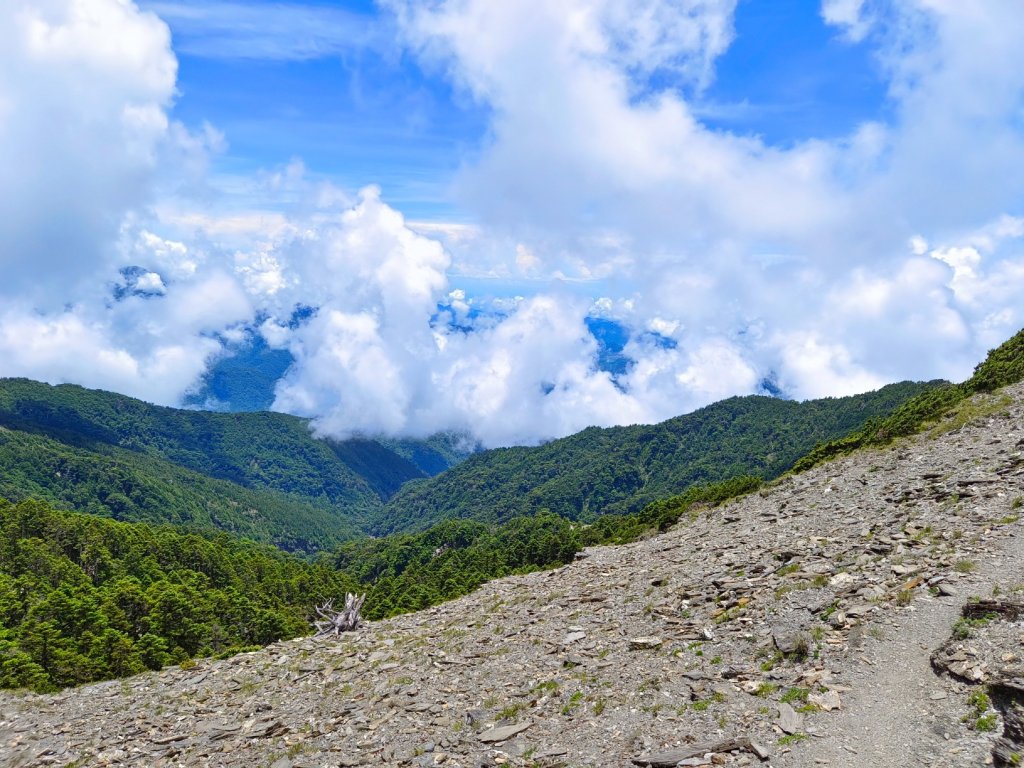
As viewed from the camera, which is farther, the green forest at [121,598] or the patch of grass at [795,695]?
the green forest at [121,598]

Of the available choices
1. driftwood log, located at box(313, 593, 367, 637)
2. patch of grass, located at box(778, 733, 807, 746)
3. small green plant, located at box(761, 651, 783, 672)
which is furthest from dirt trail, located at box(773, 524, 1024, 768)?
driftwood log, located at box(313, 593, 367, 637)

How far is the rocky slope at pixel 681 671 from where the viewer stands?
51.5 ft

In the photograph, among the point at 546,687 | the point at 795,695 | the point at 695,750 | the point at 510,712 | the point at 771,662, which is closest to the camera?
the point at 695,750

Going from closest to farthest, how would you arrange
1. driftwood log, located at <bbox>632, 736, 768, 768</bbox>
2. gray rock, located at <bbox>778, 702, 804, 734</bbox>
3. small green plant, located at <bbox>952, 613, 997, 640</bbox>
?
driftwood log, located at <bbox>632, 736, 768, 768</bbox>
gray rock, located at <bbox>778, 702, 804, 734</bbox>
small green plant, located at <bbox>952, 613, 997, 640</bbox>

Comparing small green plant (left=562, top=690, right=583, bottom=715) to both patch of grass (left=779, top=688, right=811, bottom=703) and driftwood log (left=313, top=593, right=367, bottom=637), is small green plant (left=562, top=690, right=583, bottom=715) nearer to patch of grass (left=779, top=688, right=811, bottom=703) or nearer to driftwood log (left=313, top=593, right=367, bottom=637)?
patch of grass (left=779, top=688, right=811, bottom=703)

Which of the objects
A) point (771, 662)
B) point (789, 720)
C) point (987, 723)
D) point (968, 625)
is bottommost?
point (789, 720)

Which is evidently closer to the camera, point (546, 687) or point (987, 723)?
point (987, 723)

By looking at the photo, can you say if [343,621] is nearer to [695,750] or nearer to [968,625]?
[695,750]

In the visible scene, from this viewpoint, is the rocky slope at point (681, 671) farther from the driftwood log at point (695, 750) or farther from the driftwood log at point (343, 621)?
the driftwood log at point (343, 621)

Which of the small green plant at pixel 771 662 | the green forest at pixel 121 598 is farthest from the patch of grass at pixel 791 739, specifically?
the green forest at pixel 121 598

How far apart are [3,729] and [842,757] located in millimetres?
37229

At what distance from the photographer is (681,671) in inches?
786

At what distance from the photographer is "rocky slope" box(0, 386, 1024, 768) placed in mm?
15688

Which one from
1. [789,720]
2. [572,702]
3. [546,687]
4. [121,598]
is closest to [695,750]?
[789,720]
